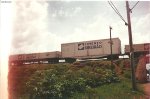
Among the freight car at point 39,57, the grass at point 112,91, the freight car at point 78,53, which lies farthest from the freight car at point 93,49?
the grass at point 112,91

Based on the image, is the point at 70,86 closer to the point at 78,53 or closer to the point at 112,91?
the point at 112,91

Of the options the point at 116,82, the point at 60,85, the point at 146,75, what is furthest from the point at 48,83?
the point at 146,75

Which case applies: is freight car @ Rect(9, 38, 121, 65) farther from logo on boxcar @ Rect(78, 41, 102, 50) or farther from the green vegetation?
the green vegetation

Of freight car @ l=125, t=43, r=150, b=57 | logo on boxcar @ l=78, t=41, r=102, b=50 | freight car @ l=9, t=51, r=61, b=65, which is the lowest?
freight car @ l=9, t=51, r=61, b=65

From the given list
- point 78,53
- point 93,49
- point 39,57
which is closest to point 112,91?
point 93,49

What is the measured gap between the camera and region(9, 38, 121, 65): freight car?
3566cm

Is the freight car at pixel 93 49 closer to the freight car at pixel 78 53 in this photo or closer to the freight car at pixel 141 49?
the freight car at pixel 78 53

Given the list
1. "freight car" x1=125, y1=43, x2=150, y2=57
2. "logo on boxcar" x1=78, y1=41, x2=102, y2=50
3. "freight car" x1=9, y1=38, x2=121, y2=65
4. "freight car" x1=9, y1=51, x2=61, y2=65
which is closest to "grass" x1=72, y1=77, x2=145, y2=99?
"freight car" x1=125, y1=43, x2=150, y2=57

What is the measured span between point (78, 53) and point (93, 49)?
2.27m

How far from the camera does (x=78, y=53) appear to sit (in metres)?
37.5

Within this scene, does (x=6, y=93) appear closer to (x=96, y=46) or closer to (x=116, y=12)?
(x=116, y=12)

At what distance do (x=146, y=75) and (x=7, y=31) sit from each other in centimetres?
1548

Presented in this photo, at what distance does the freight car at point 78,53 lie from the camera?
117 ft

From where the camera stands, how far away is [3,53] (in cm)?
925
